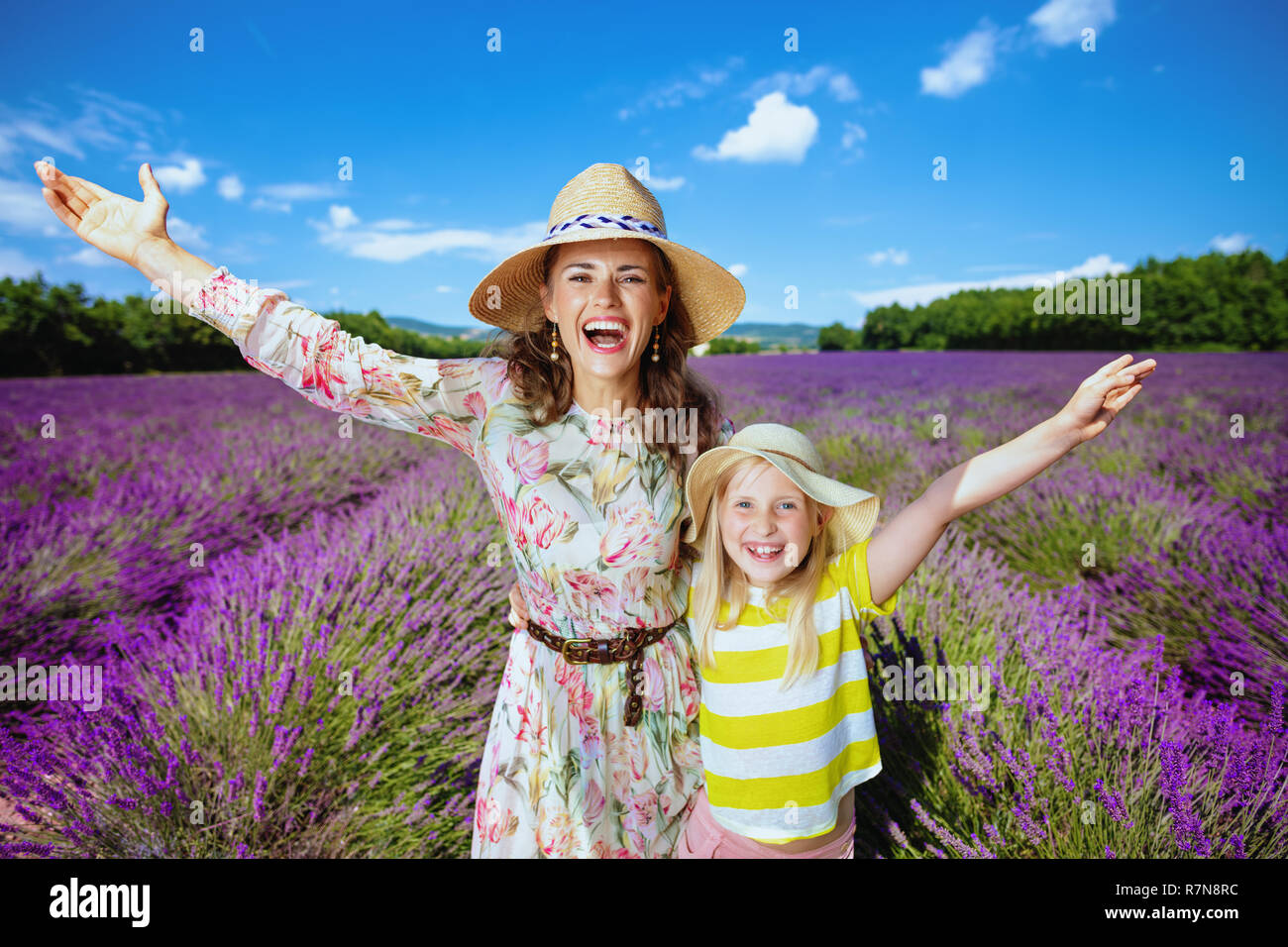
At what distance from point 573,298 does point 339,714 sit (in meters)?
1.29

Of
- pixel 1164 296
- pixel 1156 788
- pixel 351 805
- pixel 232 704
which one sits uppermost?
pixel 1164 296

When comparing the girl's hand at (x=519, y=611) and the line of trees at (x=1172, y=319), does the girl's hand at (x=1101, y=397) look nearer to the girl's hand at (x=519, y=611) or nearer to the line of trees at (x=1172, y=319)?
the girl's hand at (x=519, y=611)

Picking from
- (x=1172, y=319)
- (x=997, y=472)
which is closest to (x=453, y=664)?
(x=997, y=472)

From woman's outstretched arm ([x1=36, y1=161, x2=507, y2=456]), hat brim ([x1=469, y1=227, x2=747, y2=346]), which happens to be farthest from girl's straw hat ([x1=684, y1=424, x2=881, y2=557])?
woman's outstretched arm ([x1=36, y1=161, x2=507, y2=456])

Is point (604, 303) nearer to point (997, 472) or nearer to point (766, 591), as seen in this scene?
point (766, 591)

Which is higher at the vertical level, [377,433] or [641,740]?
[377,433]

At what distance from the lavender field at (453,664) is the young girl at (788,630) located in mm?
333

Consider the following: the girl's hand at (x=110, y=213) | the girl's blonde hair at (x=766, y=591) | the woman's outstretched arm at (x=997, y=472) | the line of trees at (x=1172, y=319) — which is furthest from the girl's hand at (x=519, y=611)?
the line of trees at (x=1172, y=319)

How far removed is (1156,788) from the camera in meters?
1.31

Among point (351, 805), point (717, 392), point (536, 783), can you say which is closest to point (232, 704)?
point (351, 805)

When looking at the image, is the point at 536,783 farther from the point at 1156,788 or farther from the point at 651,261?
the point at 1156,788

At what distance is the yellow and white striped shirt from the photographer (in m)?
1.11

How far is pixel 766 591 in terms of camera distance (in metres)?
1.19

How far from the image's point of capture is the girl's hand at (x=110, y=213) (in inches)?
45.4
